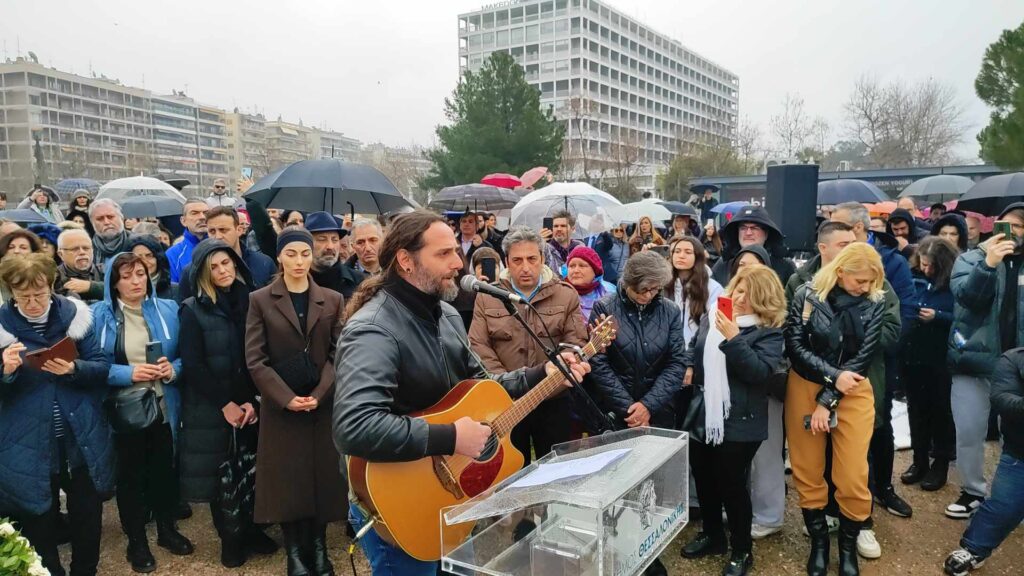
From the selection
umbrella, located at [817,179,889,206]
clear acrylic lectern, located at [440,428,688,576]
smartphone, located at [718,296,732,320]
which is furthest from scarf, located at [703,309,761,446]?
umbrella, located at [817,179,889,206]

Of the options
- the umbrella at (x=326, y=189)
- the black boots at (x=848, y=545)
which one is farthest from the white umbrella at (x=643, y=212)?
the black boots at (x=848, y=545)

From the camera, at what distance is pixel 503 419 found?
2.54 m

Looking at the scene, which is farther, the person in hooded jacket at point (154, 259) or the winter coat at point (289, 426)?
the person in hooded jacket at point (154, 259)

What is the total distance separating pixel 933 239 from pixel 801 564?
3.10 m

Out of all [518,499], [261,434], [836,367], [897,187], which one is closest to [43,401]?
[261,434]

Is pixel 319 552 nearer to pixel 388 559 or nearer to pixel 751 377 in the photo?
pixel 388 559

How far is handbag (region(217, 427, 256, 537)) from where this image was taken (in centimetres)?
392

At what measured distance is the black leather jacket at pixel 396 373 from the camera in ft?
6.60

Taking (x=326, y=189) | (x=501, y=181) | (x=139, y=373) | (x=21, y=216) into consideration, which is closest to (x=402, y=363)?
(x=139, y=373)

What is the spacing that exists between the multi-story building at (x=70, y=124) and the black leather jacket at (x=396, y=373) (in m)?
77.6

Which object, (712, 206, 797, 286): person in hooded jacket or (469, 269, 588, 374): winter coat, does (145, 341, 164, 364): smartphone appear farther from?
(712, 206, 797, 286): person in hooded jacket

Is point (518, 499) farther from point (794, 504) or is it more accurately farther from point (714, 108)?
point (714, 108)

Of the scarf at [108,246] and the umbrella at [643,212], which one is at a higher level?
the umbrella at [643,212]

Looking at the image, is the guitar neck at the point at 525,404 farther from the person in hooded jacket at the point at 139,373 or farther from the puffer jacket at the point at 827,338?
the person in hooded jacket at the point at 139,373
